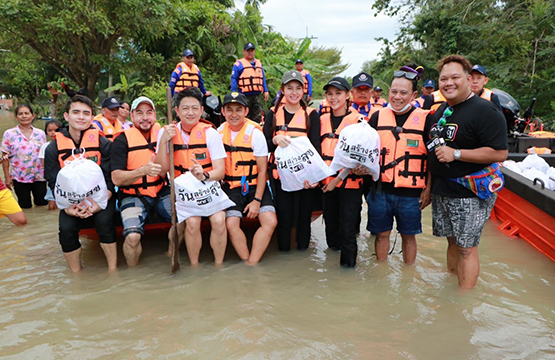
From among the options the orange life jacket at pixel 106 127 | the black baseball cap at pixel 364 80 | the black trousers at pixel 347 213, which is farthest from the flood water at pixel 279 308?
the black baseball cap at pixel 364 80

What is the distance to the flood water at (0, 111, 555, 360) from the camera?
8.82 ft

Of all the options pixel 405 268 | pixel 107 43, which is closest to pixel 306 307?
pixel 405 268

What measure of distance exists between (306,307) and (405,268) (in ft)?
4.15

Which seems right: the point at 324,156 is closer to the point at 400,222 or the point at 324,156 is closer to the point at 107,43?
the point at 400,222

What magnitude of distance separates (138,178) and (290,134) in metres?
1.60

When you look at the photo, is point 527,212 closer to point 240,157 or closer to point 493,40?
point 240,157

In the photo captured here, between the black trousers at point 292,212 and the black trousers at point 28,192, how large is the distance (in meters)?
4.36

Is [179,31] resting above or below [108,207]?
above

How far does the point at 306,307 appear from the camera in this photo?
3225 millimetres

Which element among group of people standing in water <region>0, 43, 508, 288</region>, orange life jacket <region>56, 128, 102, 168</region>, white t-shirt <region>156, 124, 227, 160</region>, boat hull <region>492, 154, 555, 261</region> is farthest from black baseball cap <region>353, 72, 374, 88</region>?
orange life jacket <region>56, 128, 102, 168</region>

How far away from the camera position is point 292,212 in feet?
13.8

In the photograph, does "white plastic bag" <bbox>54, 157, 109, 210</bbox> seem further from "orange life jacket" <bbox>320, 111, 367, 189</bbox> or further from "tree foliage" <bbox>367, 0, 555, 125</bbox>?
"tree foliage" <bbox>367, 0, 555, 125</bbox>

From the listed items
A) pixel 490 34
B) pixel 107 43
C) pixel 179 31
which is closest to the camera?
pixel 107 43

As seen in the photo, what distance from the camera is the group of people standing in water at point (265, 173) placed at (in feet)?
11.6
